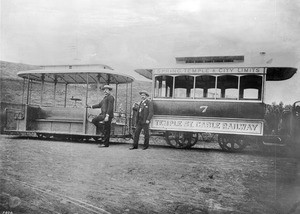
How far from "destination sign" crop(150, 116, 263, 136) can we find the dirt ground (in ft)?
4.97

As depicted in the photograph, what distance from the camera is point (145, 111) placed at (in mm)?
6969

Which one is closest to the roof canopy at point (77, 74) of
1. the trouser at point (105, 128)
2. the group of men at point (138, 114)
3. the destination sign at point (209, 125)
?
the group of men at point (138, 114)

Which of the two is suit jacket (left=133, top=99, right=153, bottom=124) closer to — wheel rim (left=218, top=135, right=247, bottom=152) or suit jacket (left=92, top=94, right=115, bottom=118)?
suit jacket (left=92, top=94, right=115, bottom=118)

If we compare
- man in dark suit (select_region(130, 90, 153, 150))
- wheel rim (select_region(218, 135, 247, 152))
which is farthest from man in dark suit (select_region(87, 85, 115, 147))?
wheel rim (select_region(218, 135, 247, 152))

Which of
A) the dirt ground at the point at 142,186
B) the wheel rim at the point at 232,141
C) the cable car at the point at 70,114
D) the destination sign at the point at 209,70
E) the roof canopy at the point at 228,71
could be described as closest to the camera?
the dirt ground at the point at 142,186

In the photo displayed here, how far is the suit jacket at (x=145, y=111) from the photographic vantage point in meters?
6.95

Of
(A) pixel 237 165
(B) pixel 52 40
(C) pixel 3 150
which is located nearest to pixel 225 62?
(A) pixel 237 165

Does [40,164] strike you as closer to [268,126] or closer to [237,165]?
[237,165]

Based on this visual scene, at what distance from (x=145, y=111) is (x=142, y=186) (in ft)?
10.4

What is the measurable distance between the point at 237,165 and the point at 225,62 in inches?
105

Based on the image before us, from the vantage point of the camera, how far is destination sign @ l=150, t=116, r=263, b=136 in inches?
261

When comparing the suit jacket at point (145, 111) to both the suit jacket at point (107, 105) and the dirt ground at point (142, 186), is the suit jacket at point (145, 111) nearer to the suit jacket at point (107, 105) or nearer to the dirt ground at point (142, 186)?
the suit jacket at point (107, 105)

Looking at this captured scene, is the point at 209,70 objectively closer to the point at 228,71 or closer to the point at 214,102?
→ the point at 228,71

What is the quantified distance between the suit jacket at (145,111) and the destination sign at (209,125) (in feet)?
1.25
